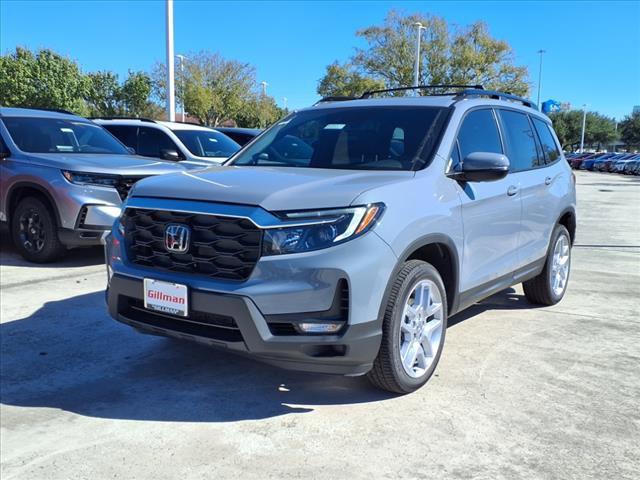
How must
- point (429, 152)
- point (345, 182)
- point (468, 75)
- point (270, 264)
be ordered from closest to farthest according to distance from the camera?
point (270, 264), point (345, 182), point (429, 152), point (468, 75)

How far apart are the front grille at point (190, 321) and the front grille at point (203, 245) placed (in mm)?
231

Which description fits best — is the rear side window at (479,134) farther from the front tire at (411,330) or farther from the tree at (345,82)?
the tree at (345,82)

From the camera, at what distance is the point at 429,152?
3883 millimetres

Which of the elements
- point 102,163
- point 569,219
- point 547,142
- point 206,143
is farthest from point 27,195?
point 569,219

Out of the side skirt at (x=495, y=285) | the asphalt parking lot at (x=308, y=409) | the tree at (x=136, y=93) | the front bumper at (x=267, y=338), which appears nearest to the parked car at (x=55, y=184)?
the asphalt parking lot at (x=308, y=409)

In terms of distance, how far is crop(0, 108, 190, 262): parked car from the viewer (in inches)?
269

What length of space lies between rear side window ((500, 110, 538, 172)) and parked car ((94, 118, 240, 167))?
5.71m


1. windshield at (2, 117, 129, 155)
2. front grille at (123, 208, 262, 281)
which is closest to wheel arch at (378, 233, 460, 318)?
front grille at (123, 208, 262, 281)

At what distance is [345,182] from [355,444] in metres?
1.42

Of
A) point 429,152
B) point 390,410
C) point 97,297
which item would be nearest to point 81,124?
point 97,297

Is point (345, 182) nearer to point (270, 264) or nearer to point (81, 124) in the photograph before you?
point (270, 264)

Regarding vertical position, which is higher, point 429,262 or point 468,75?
point 468,75

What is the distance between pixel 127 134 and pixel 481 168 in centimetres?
791

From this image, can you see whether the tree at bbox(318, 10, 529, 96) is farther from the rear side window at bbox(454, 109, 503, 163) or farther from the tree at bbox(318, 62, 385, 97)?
the rear side window at bbox(454, 109, 503, 163)
